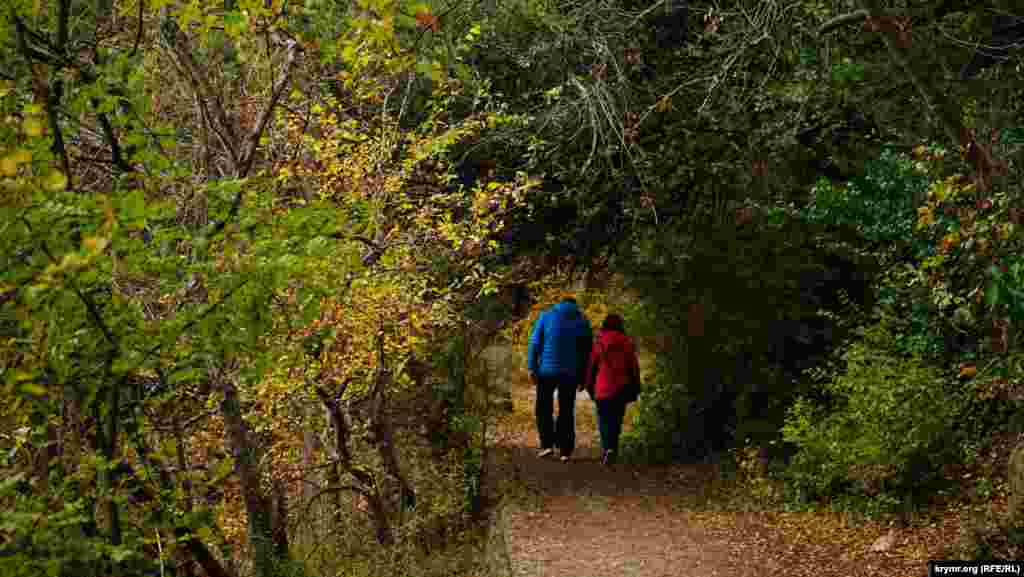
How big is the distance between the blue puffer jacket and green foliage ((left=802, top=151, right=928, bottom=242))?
3348 millimetres

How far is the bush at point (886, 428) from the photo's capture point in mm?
9641

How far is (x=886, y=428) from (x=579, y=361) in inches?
150

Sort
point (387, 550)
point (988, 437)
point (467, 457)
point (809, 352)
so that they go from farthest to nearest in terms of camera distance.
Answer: point (809, 352) < point (467, 457) < point (387, 550) < point (988, 437)

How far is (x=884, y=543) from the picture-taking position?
29.3 feet

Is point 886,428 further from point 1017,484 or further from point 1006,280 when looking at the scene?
point 1006,280

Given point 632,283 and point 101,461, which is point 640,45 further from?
point 101,461

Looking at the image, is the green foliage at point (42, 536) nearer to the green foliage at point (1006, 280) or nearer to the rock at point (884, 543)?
the green foliage at point (1006, 280)

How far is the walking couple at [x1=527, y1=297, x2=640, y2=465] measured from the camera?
12516 mm

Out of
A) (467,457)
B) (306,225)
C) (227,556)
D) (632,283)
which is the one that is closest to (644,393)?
(632,283)

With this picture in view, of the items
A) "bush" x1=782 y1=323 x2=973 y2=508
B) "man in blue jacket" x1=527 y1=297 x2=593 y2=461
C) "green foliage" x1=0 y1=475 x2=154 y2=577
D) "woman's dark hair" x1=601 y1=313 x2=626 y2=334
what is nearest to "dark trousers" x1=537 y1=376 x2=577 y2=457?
"man in blue jacket" x1=527 y1=297 x2=593 y2=461

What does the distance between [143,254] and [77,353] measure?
0.51 metres

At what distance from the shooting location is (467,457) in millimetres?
12336

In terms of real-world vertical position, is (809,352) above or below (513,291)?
below

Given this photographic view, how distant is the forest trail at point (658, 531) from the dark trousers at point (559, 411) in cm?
26
